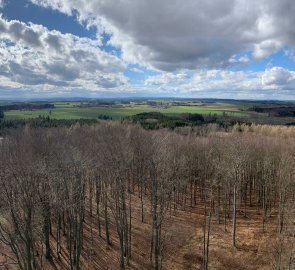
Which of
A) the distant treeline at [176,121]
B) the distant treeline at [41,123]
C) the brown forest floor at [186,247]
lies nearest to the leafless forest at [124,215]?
the brown forest floor at [186,247]

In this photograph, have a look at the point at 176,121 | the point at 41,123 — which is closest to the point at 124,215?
the point at 41,123

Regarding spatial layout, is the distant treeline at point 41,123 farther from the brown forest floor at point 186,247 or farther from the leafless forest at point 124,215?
the brown forest floor at point 186,247

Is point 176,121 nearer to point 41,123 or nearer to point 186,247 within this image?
point 41,123

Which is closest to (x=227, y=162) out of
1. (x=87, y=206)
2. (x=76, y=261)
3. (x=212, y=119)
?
(x=87, y=206)

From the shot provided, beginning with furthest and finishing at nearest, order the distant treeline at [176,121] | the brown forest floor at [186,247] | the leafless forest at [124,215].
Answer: the distant treeline at [176,121] < the brown forest floor at [186,247] < the leafless forest at [124,215]

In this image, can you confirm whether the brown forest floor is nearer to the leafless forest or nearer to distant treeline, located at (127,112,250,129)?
the leafless forest

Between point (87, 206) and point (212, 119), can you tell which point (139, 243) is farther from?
point (212, 119)
